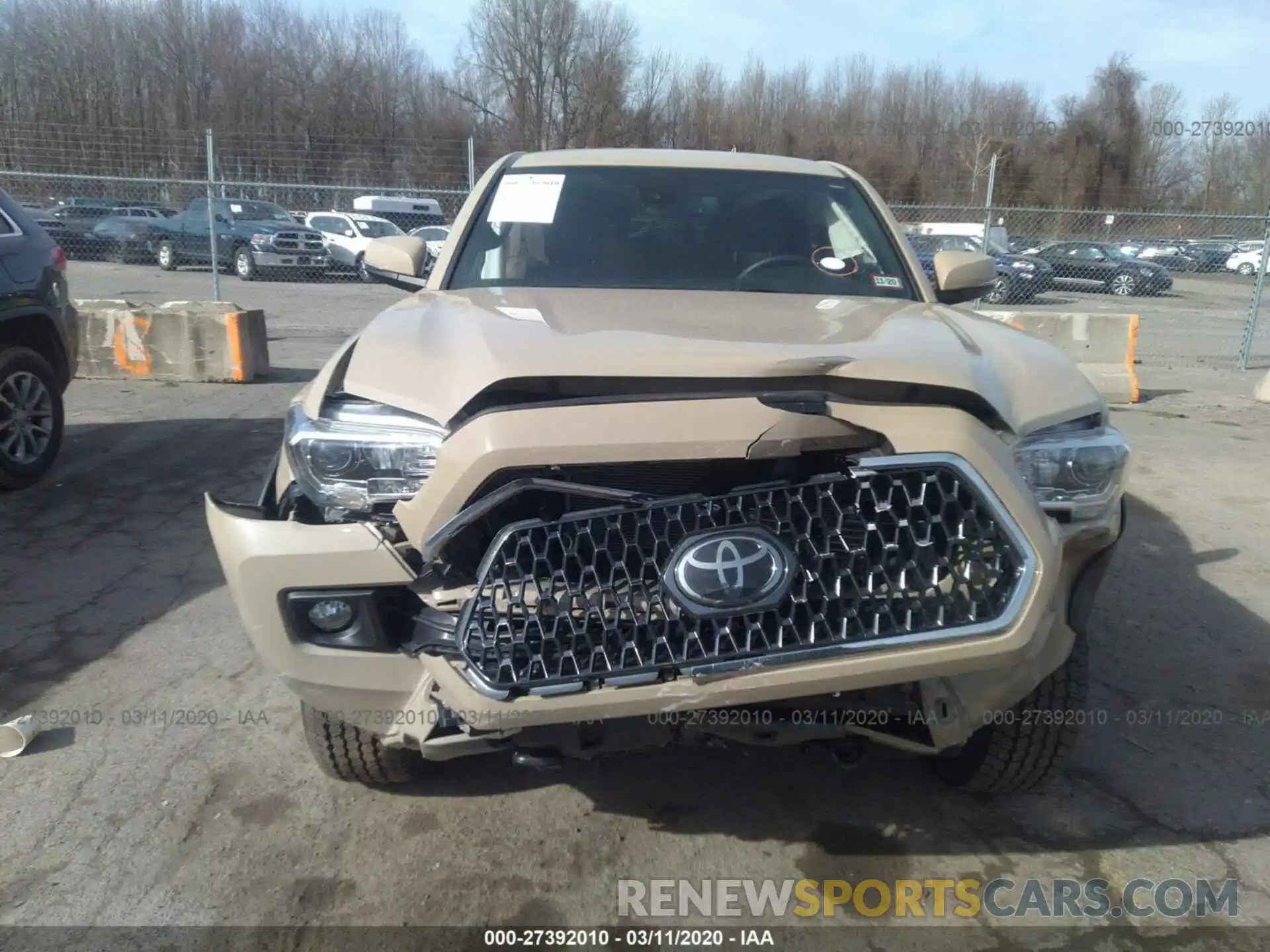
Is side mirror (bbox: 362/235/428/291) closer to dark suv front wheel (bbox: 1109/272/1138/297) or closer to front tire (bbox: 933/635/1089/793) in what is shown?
front tire (bbox: 933/635/1089/793)

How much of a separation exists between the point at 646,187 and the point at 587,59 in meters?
Answer: 35.4

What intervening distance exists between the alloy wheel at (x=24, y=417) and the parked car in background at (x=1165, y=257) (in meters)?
24.6

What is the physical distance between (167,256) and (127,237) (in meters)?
1.40

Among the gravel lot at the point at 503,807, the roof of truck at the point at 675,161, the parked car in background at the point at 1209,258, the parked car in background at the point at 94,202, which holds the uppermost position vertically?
the roof of truck at the point at 675,161

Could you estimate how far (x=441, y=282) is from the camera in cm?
335

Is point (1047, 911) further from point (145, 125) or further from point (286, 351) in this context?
point (145, 125)

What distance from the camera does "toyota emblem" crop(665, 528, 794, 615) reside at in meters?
1.98

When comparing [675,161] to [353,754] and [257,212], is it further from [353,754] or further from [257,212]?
[257,212]

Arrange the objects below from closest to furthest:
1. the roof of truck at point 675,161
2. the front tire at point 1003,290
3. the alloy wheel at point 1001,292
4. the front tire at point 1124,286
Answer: the roof of truck at point 675,161, the alloy wheel at point 1001,292, the front tire at point 1003,290, the front tire at point 1124,286

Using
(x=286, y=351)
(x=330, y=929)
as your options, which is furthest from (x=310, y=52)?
(x=330, y=929)

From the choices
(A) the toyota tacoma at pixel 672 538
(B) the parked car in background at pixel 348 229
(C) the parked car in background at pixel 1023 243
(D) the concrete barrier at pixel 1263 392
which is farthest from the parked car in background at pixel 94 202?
(A) the toyota tacoma at pixel 672 538

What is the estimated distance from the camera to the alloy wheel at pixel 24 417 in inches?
213

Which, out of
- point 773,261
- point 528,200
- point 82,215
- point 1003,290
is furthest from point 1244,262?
point 528,200

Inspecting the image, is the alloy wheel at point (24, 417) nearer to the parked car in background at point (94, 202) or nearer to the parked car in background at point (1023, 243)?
the parked car in background at point (94, 202)
